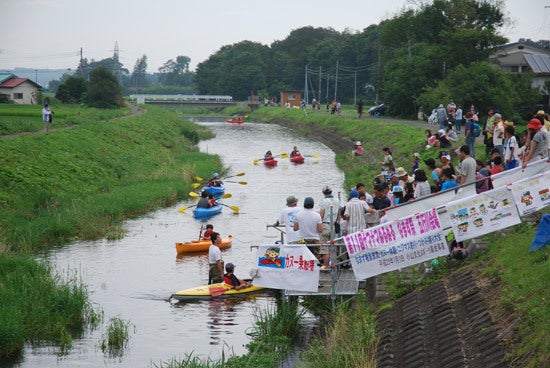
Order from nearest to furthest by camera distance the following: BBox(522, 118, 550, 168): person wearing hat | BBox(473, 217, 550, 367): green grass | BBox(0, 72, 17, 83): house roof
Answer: BBox(473, 217, 550, 367): green grass < BBox(522, 118, 550, 168): person wearing hat < BBox(0, 72, 17, 83): house roof

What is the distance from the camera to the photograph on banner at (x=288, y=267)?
1441 centimetres

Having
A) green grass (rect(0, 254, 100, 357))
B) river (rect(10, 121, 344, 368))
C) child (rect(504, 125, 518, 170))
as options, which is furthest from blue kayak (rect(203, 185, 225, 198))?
child (rect(504, 125, 518, 170))

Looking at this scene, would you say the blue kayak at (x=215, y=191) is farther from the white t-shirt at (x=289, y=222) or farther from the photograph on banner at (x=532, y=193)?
the photograph on banner at (x=532, y=193)

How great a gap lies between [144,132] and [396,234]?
4253 cm

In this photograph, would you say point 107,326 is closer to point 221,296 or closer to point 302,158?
point 221,296

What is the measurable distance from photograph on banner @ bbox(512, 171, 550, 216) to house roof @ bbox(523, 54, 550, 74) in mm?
56950

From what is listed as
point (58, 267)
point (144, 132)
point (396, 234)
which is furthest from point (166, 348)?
point (144, 132)

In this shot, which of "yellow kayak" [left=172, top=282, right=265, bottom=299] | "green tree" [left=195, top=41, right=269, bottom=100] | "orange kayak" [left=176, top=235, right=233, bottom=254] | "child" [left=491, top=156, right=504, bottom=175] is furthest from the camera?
"green tree" [left=195, top=41, right=269, bottom=100]

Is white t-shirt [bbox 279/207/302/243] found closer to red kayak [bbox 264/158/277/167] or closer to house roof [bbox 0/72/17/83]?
red kayak [bbox 264/158/277/167]

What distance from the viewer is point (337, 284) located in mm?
15719

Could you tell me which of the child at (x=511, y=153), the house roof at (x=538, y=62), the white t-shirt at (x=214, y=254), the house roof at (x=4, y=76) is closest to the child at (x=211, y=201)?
the white t-shirt at (x=214, y=254)

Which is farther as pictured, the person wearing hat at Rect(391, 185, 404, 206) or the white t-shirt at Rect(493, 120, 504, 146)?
the white t-shirt at Rect(493, 120, 504, 146)

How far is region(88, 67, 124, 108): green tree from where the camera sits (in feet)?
247

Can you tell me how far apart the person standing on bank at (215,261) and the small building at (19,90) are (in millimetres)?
62746
